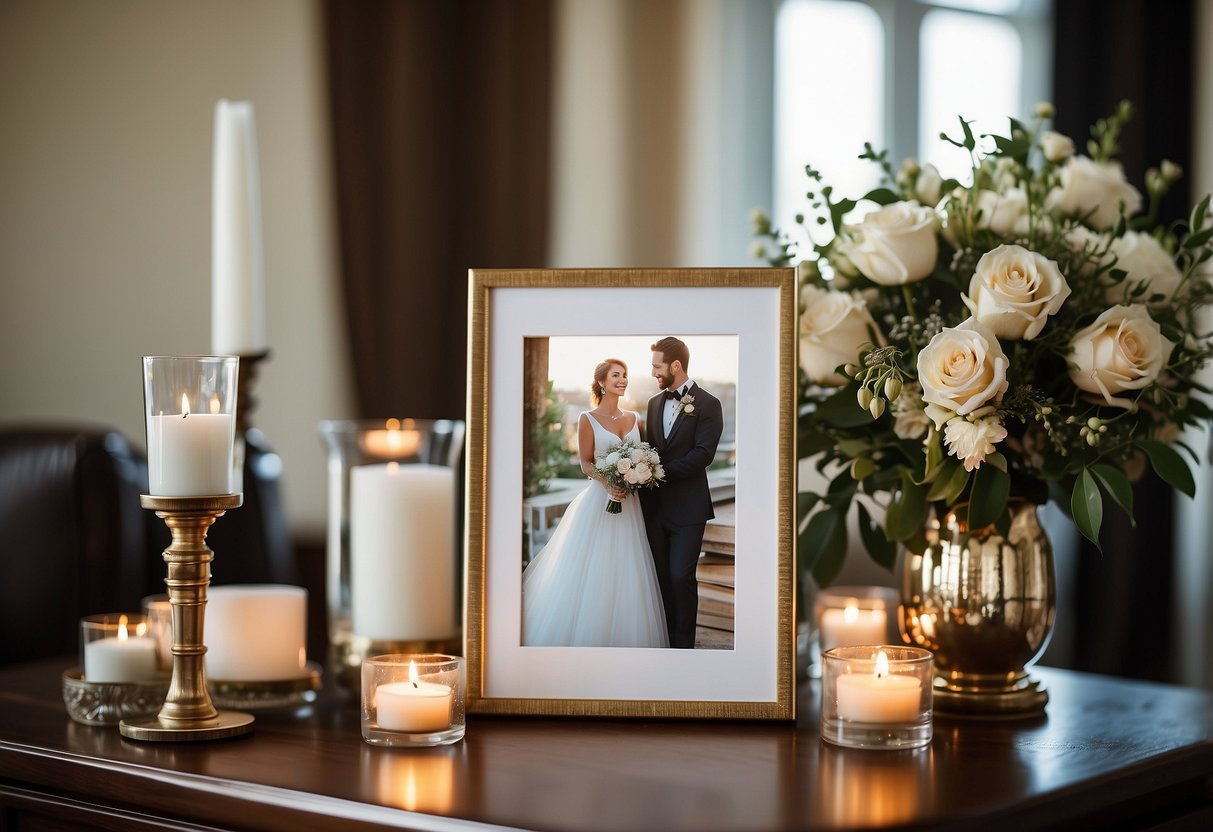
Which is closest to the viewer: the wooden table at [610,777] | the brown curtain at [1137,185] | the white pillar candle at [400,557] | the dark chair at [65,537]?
the wooden table at [610,777]

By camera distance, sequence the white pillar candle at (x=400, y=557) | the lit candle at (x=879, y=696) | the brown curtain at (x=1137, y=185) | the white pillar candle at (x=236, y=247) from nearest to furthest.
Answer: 1. the lit candle at (x=879, y=696)
2. the white pillar candle at (x=400, y=557)
3. the white pillar candle at (x=236, y=247)
4. the brown curtain at (x=1137, y=185)

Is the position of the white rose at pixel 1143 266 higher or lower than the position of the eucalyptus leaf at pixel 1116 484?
higher

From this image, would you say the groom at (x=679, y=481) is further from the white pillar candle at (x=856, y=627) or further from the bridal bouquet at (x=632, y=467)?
the white pillar candle at (x=856, y=627)

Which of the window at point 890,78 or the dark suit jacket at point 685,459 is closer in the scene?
the dark suit jacket at point 685,459

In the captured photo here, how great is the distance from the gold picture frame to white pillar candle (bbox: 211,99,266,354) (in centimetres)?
45

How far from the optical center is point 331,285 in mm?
2734

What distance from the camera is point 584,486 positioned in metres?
0.98

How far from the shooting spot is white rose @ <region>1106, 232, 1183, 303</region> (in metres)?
1.04

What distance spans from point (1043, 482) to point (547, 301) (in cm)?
43

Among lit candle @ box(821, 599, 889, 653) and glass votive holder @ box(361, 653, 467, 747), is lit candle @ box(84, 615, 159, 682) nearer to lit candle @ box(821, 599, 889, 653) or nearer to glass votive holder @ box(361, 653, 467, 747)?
glass votive holder @ box(361, 653, 467, 747)

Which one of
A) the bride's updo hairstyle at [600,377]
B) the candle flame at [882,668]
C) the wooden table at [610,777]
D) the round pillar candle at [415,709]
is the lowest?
the wooden table at [610,777]

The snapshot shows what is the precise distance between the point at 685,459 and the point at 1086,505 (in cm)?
30

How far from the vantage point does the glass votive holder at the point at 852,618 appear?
115 centimetres

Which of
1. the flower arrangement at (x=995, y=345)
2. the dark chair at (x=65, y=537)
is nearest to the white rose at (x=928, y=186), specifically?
the flower arrangement at (x=995, y=345)
